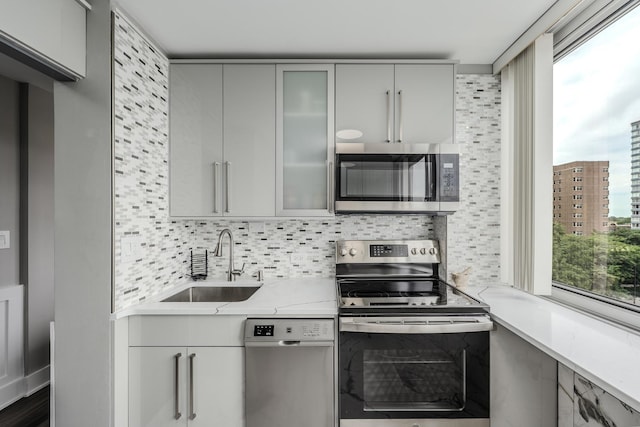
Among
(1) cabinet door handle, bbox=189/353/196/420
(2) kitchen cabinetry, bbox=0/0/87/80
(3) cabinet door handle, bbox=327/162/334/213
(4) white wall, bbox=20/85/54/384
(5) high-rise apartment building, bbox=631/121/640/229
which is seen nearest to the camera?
(2) kitchen cabinetry, bbox=0/0/87/80

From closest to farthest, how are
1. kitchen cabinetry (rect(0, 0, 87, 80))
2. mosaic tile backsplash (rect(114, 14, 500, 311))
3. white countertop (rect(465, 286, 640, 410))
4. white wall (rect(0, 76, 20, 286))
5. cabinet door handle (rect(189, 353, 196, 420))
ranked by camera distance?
white countertop (rect(465, 286, 640, 410)), kitchen cabinetry (rect(0, 0, 87, 80)), cabinet door handle (rect(189, 353, 196, 420)), mosaic tile backsplash (rect(114, 14, 500, 311)), white wall (rect(0, 76, 20, 286))

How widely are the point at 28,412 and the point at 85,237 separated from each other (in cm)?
168

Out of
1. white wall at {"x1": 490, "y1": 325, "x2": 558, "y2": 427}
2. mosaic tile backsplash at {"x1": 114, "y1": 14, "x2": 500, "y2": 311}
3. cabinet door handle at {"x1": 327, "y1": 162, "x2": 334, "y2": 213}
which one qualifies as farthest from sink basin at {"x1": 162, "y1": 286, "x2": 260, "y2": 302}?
white wall at {"x1": 490, "y1": 325, "x2": 558, "y2": 427}

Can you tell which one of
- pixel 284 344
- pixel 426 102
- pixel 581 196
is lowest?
pixel 284 344

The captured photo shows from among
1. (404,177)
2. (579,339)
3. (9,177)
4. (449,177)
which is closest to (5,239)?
(9,177)

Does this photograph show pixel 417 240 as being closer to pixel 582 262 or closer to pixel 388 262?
pixel 388 262

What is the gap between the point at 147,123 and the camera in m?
1.94

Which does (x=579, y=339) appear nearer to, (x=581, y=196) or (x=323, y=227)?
A: (x=581, y=196)

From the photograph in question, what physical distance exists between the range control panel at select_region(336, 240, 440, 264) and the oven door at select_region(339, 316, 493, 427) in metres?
0.69

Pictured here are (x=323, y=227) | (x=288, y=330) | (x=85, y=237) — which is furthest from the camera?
(x=323, y=227)

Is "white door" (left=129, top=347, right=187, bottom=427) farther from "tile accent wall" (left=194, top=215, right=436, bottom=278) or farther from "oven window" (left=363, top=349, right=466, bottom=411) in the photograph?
"oven window" (left=363, top=349, right=466, bottom=411)

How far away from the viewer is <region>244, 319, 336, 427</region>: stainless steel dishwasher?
5.70ft

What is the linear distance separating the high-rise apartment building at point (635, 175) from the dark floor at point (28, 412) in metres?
3.43

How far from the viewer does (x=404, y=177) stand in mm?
2109
